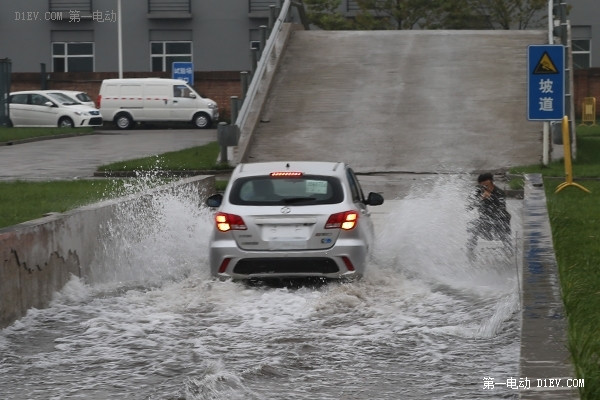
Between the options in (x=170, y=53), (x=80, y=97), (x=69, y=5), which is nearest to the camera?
(x=80, y=97)

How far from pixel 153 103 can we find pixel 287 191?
38.6m

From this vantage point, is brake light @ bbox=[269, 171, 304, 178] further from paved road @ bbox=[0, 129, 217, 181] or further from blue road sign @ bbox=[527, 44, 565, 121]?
paved road @ bbox=[0, 129, 217, 181]

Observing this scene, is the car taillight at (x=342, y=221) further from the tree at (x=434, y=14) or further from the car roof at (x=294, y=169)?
the tree at (x=434, y=14)

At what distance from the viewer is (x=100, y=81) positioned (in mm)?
58250

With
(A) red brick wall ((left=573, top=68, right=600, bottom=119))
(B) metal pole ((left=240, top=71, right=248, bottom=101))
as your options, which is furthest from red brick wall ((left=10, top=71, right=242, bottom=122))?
(B) metal pole ((left=240, top=71, right=248, bottom=101))

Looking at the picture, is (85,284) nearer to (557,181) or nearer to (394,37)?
(557,181)

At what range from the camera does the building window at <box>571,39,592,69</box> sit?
62.2 m

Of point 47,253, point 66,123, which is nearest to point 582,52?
point 66,123

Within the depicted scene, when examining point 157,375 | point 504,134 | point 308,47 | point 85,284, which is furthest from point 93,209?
point 308,47

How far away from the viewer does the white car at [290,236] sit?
13.7 m

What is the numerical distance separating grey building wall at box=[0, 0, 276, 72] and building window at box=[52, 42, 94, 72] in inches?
13.1

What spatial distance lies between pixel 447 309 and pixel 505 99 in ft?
70.1

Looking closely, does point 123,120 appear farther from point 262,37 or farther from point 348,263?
point 348,263

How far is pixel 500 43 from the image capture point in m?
38.2
